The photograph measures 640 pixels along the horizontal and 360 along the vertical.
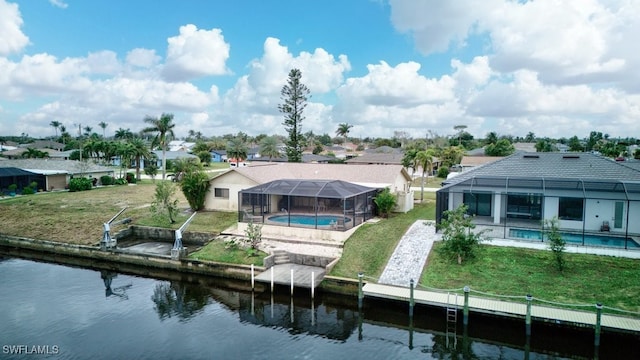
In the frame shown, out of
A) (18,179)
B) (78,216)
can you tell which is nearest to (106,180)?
(18,179)

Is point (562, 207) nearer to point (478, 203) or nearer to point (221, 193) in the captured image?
point (478, 203)

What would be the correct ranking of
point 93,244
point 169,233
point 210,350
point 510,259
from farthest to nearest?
1. point 169,233
2. point 93,244
3. point 510,259
4. point 210,350

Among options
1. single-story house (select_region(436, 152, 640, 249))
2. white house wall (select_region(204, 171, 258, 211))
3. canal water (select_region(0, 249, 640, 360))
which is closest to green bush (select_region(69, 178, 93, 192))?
white house wall (select_region(204, 171, 258, 211))

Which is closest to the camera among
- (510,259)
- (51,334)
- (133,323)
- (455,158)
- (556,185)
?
(51,334)

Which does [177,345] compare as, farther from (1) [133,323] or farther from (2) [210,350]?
(1) [133,323]

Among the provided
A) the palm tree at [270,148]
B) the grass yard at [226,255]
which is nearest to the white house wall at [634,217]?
the grass yard at [226,255]

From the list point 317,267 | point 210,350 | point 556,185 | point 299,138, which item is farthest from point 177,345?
point 299,138

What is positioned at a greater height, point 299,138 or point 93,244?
point 299,138
